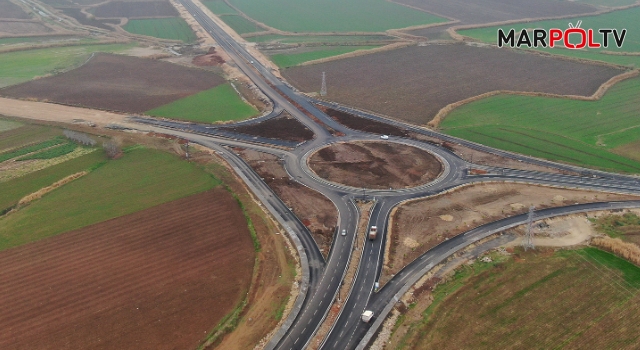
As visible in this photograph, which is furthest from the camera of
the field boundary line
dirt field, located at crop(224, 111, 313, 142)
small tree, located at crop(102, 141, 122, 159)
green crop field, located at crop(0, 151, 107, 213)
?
the field boundary line

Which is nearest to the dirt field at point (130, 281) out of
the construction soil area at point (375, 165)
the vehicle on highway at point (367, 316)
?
the vehicle on highway at point (367, 316)

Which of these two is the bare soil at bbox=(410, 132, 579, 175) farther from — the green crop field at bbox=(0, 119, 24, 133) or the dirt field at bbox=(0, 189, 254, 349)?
the green crop field at bbox=(0, 119, 24, 133)

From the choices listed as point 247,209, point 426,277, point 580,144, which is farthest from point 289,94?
point 426,277

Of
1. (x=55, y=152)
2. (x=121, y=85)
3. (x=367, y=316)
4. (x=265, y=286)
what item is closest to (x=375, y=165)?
(x=265, y=286)

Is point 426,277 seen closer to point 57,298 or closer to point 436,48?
point 57,298

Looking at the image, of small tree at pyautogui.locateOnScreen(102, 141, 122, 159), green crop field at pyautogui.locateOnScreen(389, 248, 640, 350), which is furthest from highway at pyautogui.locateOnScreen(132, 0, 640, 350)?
small tree at pyautogui.locateOnScreen(102, 141, 122, 159)

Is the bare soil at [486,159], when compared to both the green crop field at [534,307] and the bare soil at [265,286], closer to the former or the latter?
the green crop field at [534,307]

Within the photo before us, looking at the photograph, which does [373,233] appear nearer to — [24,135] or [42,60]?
[24,135]
